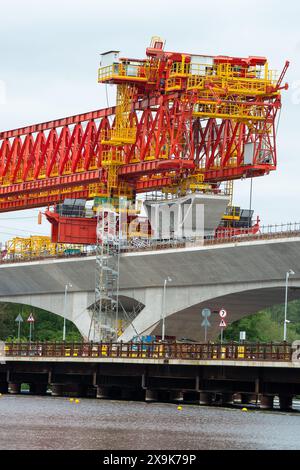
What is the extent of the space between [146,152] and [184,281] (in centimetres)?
1084

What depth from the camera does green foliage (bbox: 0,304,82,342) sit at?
16700cm

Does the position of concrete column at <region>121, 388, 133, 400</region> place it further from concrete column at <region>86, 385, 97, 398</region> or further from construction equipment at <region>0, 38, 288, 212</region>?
construction equipment at <region>0, 38, 288, 212</region>

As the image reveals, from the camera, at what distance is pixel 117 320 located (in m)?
123

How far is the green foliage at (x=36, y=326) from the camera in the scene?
167000mm

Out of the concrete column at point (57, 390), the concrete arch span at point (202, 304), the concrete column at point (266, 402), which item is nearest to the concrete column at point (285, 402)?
the concrete column at point (266, 402)

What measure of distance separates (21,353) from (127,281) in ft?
67.4

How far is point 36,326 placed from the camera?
173875mm

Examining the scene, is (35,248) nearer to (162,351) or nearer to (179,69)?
(179,69)

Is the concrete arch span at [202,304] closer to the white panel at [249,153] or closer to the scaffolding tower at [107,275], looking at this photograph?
the scaffolding tower at [107,275]

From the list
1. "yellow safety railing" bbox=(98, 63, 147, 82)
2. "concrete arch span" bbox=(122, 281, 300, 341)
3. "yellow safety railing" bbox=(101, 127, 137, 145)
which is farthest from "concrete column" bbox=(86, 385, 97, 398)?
"yellow safety railing" bbox=(98, 63, 147, 82)

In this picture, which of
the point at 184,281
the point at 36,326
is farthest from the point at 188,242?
the point at 36,326

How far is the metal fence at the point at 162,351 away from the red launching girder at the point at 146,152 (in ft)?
66.3

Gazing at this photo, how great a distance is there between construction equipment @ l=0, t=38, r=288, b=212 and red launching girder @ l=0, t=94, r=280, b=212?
80 mm
